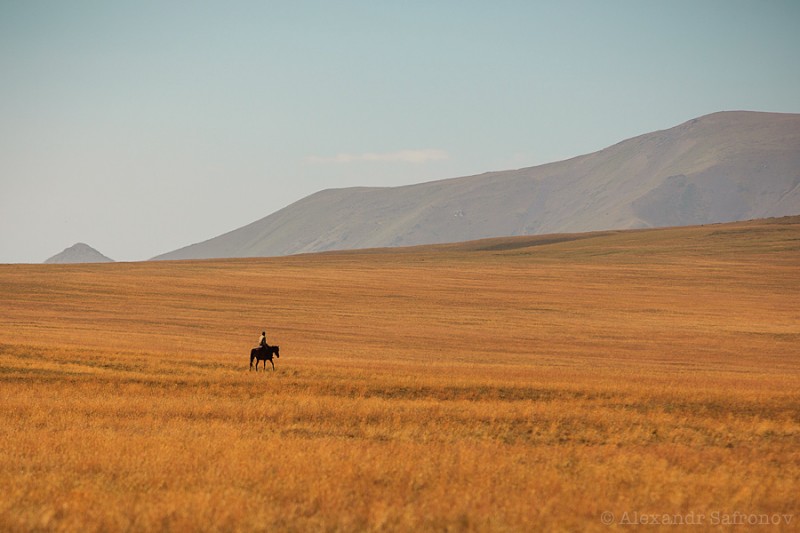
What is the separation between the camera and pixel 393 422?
1925 cm

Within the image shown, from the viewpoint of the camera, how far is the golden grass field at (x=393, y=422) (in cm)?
1152

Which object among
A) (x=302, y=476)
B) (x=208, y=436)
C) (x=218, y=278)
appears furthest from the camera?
(x=218, y=278)

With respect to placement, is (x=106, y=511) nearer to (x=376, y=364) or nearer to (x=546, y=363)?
(x=376, y=364)

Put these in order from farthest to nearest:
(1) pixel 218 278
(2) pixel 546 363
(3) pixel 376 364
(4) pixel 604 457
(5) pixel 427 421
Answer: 1. (1) pixel 218 278
2. (2) pixel 546 363
3. (3) pixel 376 364
4. (5) pixel 427 421
5. (4) pixel 604 457

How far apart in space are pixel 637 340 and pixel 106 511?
42.6m

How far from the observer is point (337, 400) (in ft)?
73.3

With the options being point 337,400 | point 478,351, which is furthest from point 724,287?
point 337,400

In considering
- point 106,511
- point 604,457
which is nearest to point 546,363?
point 604,457

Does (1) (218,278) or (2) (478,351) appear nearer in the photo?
(2) (478,351)

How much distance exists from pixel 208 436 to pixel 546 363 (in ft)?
77.3

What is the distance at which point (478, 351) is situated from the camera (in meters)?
43.3

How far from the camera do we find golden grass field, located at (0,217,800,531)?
453 inches

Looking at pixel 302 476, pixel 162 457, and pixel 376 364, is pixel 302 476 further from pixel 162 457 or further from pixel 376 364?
pixel 376 364

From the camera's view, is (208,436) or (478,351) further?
(478,351)
